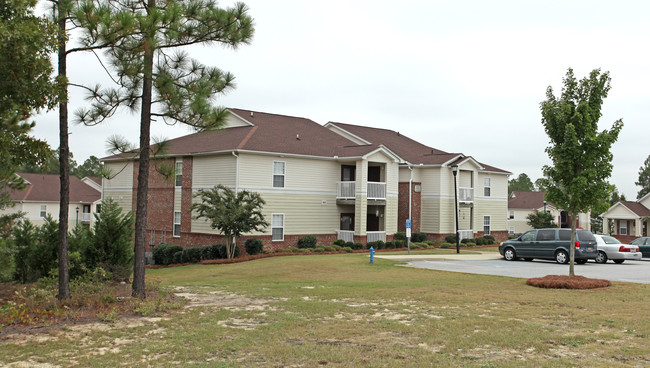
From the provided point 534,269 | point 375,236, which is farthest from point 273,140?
point 534,269

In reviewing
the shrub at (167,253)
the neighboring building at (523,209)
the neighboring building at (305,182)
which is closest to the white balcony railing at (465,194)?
the neighboring building at (305,182)

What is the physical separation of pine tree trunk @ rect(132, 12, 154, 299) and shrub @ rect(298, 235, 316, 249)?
19.4 meters

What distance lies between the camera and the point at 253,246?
29.4 m

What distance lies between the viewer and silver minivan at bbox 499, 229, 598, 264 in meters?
24.5

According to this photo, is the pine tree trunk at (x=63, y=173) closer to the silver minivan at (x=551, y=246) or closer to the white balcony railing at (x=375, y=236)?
the silver minivan at (x=551, y=246)

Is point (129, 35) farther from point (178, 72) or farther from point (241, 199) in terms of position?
point (241, 199)

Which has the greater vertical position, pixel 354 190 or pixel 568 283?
pixel 354 190

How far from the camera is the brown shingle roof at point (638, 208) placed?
53.6 meters

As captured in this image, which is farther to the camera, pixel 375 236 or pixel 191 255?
pixel 375 236

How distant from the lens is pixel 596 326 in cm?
1011

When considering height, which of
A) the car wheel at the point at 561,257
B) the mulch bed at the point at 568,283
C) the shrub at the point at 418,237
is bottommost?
the mulch bed at the point at 568,283

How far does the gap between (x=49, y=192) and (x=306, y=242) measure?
38.1 m

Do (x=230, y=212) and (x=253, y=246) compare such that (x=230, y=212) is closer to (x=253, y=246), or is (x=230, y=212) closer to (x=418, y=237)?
(x=253, y=246)

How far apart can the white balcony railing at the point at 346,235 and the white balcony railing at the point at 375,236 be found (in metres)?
1.14
